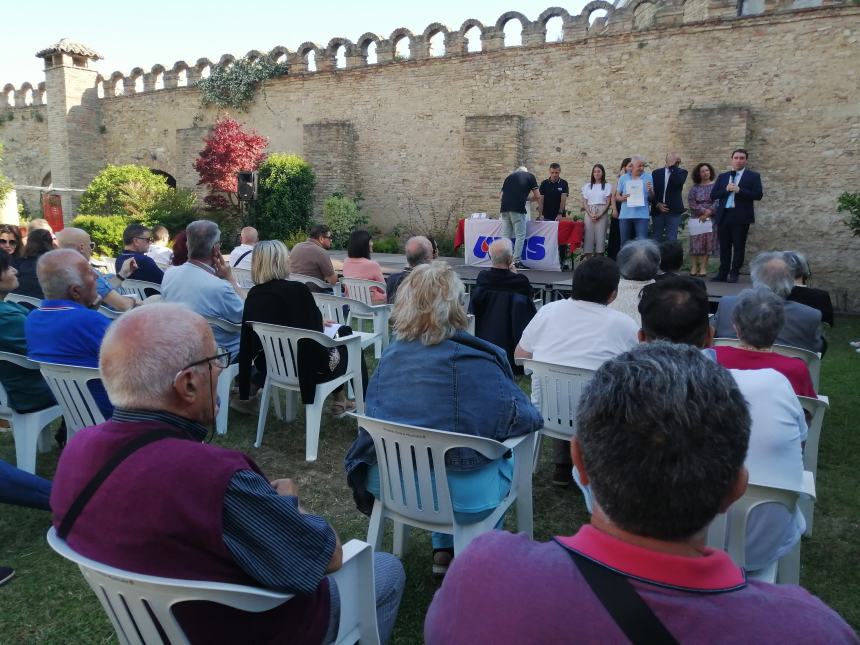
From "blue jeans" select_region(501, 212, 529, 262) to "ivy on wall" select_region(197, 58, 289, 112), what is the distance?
1036 centimetres

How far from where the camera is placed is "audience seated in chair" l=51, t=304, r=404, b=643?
4.58 ft

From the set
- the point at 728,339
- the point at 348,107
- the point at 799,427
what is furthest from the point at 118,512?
the point at 348,107

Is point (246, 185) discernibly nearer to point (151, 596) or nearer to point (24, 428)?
point (24, 428)

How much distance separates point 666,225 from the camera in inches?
360

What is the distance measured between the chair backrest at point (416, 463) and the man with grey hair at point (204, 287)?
2454 millimetres

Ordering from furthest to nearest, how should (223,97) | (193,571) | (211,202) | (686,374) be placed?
(223,97), (211,202), (193,571), (686,374)

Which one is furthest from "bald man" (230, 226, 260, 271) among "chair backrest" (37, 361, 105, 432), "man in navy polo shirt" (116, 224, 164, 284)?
"chair backrest" (37, 361, 105, 432)

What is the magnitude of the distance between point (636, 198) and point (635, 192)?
0.29 ft

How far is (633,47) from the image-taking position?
12414 millimetres

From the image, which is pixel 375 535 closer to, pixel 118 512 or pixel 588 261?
pixel 118 512

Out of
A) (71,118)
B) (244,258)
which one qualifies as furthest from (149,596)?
(71,118)

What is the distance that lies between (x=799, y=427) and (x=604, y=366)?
4.73 feet

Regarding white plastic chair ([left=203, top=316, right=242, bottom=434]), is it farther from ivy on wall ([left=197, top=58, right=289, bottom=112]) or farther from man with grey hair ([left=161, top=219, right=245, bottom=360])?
ivy on wall ([left=197, top=58, right=289, bottom=112])

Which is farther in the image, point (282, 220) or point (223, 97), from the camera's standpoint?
point (223, 97)
